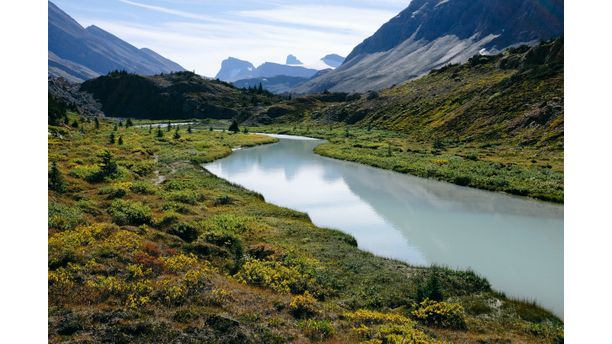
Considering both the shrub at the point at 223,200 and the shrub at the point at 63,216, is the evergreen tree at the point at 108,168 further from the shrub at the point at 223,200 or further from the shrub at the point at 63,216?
the shrub at the point at 63,216

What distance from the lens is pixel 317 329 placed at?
1936 centimetres

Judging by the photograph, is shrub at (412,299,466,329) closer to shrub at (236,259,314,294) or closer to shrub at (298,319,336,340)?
shrub at (298,319,336,340)

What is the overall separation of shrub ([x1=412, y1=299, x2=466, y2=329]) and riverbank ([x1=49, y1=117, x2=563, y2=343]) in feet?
0.22

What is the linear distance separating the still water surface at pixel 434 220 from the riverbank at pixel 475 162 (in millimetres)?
2504

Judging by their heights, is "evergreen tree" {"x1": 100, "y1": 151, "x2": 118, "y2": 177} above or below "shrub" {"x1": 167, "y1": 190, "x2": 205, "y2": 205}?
above

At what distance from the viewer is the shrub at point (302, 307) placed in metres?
21.4

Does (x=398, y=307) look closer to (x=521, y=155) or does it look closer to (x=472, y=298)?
(x=472, y=298)

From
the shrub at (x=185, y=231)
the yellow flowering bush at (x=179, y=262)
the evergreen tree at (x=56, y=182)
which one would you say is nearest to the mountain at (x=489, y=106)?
the shrub at (x=185, y=231)

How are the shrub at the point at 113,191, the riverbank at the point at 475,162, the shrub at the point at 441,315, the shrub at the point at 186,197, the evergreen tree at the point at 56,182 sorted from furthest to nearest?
the riverbank at the point at 475,162, the shrub at the point at 186,197, the shrub at the point at 113,191, the evergreen tree at the point at 56,182, the shrub at the point at 441,315

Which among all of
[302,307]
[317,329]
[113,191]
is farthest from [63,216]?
[317,329]

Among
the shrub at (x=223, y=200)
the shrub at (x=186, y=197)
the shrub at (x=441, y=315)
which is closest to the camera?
the shrub at (x=441, y=315)

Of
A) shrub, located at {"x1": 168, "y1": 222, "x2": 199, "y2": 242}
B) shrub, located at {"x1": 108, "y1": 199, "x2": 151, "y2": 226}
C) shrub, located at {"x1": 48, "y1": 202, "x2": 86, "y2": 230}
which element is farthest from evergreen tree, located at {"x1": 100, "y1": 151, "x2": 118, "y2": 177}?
shrub, located at {"x1": 168, "y1": 222, "x2": 199, "y2": 242}

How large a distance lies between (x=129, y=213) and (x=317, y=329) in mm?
23497

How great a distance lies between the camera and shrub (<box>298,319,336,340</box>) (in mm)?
18866
